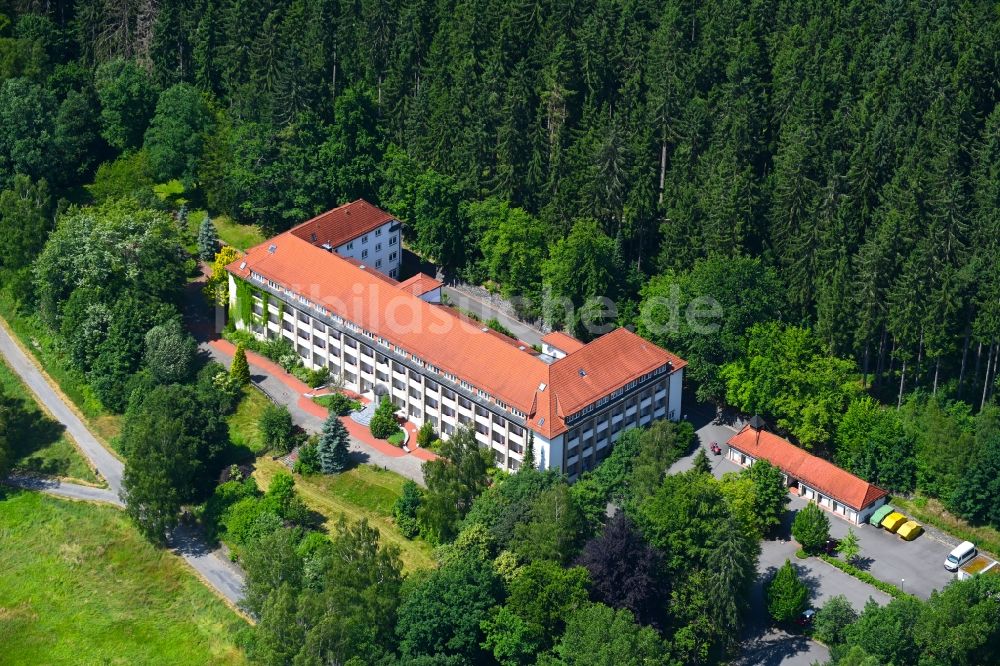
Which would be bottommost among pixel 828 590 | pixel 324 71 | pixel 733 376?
pixel 828 590

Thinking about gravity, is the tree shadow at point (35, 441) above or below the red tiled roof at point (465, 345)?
below

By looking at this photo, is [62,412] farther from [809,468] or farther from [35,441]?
[809,468]

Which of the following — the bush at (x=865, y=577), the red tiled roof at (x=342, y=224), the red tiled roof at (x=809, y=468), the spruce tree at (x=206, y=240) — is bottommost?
the bush at (x=865, y=577)

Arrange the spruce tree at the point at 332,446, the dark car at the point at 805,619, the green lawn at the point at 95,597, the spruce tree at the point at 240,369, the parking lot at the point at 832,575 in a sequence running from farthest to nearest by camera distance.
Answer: the spruce tree at the point at 240,369, the spruce tree at the point at 332,446, the green lawn at the point at 95,597, the dark car at the point at 805,619, the parking lot at the point at 832,575

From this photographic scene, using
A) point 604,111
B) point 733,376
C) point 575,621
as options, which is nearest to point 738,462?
point 733,376

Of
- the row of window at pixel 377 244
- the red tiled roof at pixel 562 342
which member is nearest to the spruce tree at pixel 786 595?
the red tiled roof at pixel 562 342

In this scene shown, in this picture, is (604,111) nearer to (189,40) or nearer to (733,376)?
(733,376)

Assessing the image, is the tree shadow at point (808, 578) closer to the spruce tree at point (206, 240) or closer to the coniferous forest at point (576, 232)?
the coniferous forest at point (576, 232)
